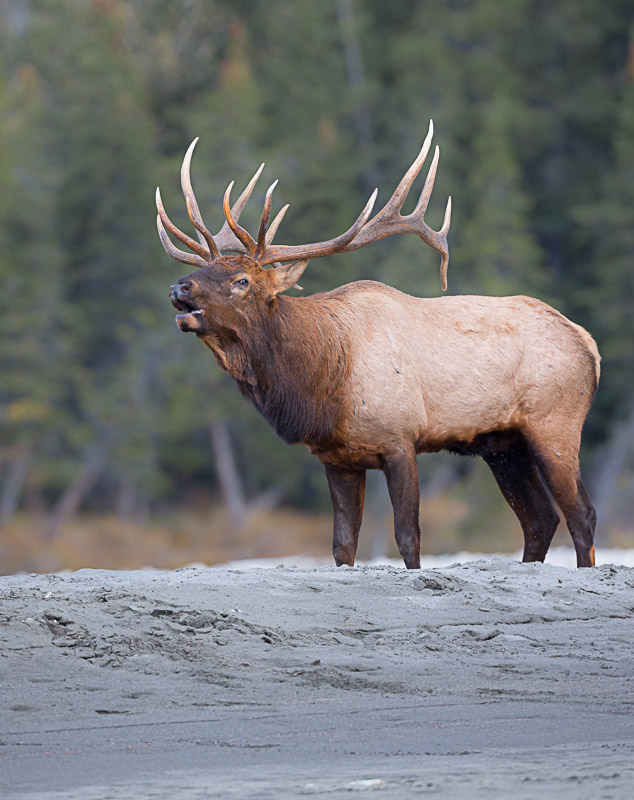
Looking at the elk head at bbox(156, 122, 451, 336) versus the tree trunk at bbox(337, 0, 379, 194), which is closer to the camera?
the elk head at bbox(156, 122, 451, 336)

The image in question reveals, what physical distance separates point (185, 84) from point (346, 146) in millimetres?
7638

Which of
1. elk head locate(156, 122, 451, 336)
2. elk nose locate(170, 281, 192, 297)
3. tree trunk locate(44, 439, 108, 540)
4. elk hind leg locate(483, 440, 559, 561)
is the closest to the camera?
elk nose locate(170, 281, 192, 297)

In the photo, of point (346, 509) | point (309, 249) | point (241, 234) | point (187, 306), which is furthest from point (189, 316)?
point (346, 509)

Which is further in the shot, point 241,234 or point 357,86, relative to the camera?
point 357,86

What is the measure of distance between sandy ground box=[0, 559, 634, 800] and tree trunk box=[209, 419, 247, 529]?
2210 centimetres

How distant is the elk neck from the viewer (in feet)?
30.5

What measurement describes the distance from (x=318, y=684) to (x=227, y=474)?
981 inches

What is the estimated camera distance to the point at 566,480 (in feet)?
32.5

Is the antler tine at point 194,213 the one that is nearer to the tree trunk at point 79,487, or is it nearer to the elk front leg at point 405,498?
the elk front leg at point 405,498

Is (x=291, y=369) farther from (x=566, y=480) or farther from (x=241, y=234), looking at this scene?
(x=566, y=480)

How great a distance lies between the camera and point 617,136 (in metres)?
32.4

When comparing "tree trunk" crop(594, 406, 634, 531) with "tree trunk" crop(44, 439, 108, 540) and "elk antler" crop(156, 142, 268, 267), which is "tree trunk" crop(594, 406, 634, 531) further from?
"elk antler" crop(156, 142, 268, 267)

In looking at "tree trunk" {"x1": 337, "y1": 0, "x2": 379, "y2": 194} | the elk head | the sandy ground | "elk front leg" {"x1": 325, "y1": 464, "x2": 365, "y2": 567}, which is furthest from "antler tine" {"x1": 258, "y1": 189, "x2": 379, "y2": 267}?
"tree trunk" {"x1": 337, "y1": 0, "x2": 379, "y2": 194}

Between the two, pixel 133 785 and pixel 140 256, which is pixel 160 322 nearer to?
pixel 140 256
